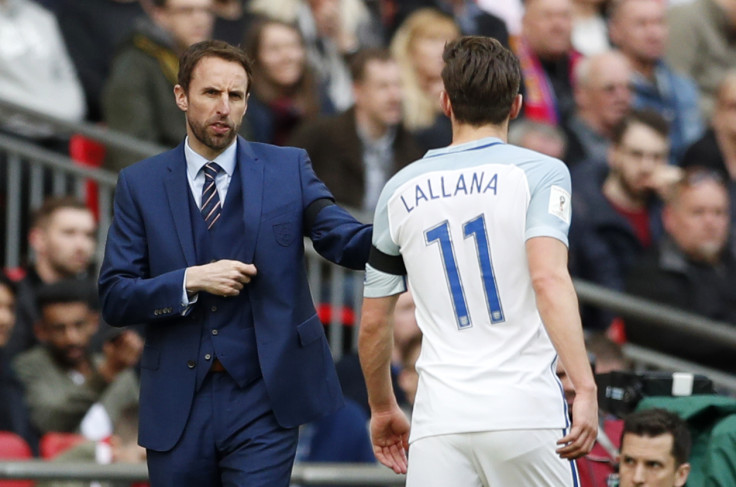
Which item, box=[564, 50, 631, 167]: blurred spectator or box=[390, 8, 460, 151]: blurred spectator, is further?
box=[564, 50, 631, 167]: blurred spectator

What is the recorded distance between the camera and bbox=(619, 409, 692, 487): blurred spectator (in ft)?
21.8

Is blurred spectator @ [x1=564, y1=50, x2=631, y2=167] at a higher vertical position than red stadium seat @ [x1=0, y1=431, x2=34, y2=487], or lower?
higher

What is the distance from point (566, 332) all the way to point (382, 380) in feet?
2.67

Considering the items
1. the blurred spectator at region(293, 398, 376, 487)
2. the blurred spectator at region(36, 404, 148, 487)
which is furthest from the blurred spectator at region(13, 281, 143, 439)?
the blurred spectator at region(293, 398, 376, 487)

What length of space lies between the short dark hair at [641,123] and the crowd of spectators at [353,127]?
22mm

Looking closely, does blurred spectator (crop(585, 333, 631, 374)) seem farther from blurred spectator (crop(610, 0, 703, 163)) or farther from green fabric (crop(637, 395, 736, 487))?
blurred spectator (crop(610, 0, 703, 163))

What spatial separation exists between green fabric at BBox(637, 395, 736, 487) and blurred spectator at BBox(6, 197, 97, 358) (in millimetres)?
3541

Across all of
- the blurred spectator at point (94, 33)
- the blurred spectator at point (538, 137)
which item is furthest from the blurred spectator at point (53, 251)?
the blurred spectator at point (538, 137)

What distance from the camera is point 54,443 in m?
8.45

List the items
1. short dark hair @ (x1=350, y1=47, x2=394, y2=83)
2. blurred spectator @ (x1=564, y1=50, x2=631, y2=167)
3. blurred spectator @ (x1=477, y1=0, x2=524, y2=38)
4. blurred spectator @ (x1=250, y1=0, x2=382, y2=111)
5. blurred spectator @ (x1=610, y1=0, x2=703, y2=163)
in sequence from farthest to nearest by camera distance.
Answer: blurred spectator @ (x1=477, y1=0, x2=524, y2=38)
blurred spectator @ (x1=610, y1=0, x2=703, y2=163)
blurred spectator @ (x1=564, y1=50, x2=631, y2=167)
blurred spectator @ (x1=250, y1=0, x2=382, y2=111)
short dark hair @ (x1=350, y1=47, x2=394, y2=83)

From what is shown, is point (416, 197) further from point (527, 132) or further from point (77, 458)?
point (527, 132)

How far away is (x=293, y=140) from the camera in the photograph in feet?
33.3

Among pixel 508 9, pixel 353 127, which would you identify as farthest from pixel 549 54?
pixel 353 127

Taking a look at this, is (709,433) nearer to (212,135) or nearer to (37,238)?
(212,135)
